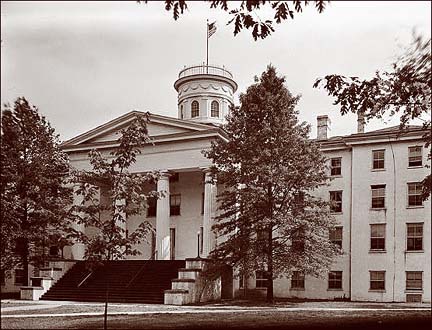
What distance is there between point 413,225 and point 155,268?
13577 millimetres

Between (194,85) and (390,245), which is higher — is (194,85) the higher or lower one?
the higher one

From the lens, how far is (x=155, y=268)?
30391mm

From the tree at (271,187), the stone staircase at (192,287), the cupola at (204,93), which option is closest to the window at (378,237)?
the tree at (271,187)

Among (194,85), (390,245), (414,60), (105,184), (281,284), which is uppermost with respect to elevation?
(194,85)

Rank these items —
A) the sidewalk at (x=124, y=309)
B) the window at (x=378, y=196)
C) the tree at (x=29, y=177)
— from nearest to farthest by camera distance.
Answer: the tree at (x=29, y=177), the sidewalk at (x=124, y=309), the window at (x=378, y=196)

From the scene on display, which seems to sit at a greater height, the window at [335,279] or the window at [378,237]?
the window at [378,237]

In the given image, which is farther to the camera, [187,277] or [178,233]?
[178,233]

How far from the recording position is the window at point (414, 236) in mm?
32094

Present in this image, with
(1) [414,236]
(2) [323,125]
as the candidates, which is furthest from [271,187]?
(2) [323,125]

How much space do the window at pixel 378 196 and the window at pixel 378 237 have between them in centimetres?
110

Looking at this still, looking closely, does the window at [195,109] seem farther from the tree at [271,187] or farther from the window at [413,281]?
the window at [413,281]

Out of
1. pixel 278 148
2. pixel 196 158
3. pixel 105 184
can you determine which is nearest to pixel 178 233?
pixel 196 158

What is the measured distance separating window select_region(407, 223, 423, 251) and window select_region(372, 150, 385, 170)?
3555 millimetres

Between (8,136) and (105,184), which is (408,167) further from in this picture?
(8,136)
